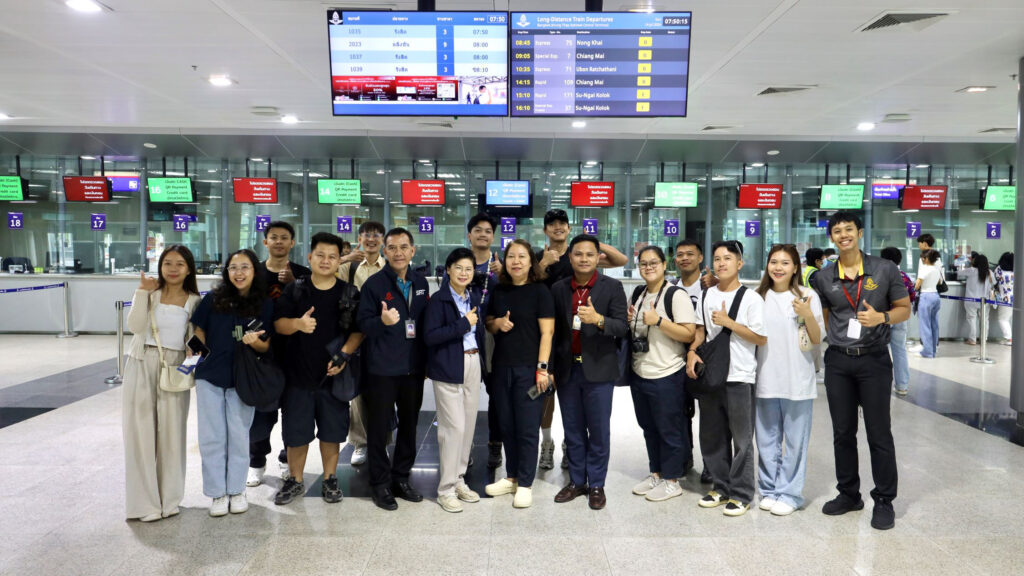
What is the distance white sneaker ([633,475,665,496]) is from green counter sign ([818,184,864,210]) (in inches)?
387

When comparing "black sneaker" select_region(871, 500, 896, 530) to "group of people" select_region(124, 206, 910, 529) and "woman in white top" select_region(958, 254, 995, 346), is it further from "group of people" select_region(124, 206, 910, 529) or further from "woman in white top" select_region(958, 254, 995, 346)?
"woman in white top" select_region(958, 254, 995, 346)

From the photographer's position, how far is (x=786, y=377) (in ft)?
11.6

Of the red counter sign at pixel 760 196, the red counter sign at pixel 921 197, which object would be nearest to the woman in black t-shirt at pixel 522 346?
the red counter sign at pixel 760 196

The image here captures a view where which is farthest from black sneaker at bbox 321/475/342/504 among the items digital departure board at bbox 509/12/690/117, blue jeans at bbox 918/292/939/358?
blue jeans at bbox 918/292/939/358

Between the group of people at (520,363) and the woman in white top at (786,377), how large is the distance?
0.03 ft

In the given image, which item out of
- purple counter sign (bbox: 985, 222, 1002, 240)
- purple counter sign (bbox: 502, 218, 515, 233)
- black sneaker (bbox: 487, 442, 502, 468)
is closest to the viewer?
black sneaker (bbox: 487, 442, 502, 468)

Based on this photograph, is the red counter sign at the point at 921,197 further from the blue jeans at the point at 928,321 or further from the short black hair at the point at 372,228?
the short black hair at the point at 372,228

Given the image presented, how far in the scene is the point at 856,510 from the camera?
3.66m

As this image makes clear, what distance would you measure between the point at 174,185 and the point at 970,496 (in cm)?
1266

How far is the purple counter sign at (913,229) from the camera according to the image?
12.4m

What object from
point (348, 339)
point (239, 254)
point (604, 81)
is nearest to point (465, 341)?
point (348, 339)

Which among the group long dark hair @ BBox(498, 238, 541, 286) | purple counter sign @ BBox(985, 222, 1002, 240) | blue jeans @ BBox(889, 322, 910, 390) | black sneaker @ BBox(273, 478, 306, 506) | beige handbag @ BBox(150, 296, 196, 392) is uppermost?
purple counter sign @ BBox(985, 222, 1002, 240)

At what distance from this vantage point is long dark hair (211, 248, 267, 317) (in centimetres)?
343

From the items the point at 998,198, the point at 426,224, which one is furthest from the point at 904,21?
the point at 998,198
